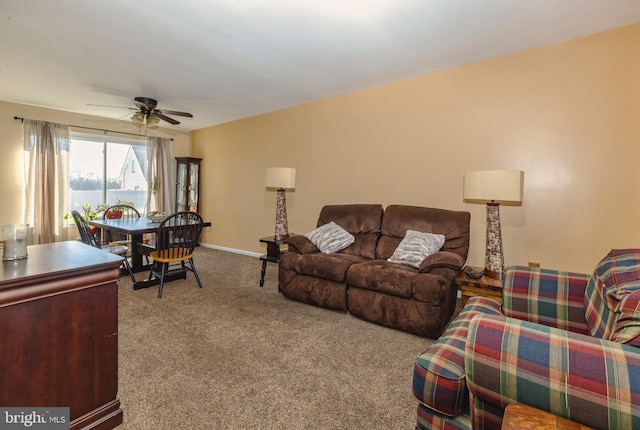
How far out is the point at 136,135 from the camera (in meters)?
5.91

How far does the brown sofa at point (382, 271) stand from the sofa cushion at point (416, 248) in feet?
0.23

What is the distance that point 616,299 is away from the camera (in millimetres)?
1180

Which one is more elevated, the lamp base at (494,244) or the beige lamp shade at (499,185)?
the beige lamp shade at (499,185)

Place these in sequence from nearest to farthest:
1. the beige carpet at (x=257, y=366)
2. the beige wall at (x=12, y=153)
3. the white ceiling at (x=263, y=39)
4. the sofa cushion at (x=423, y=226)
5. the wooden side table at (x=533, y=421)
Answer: the wooden side table at (x=533, y=421), the beige carpet at (x=257, y=366), the white ceiling at (x=263, y=39), the sofa cushion at (x=423, y=226), the beige wall at (x=12, y=153)

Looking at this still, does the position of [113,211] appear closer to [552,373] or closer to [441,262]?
[441,262]

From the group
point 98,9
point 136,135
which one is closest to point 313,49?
point 98,9

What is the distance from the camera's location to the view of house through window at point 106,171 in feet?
17.3

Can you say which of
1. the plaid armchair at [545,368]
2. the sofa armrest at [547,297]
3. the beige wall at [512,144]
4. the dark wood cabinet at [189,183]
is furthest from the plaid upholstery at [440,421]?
the dark wood cabinet at [189,183]

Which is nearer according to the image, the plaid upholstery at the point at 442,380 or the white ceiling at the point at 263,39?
the plaid upholstery at the point at 442,380

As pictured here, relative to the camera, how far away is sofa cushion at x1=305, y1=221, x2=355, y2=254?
11.1 ft

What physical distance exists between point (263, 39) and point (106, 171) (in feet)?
14.9

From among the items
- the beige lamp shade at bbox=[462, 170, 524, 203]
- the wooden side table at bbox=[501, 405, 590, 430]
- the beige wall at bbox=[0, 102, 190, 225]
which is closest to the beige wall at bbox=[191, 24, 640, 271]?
the beige lamp shade at bbox=[462, 170, 524, 203]

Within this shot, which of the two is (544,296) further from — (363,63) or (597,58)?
(363,63)

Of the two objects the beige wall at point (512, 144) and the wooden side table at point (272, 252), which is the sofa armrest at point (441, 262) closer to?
the beige wall at point (512, 144)
